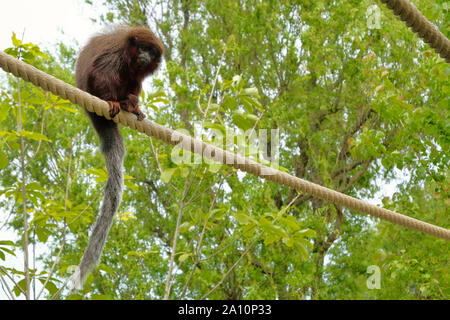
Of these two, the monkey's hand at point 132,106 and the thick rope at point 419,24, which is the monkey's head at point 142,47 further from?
the thick rope at point 419,24

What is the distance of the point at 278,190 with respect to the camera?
23.6 ft

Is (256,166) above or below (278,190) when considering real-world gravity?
below

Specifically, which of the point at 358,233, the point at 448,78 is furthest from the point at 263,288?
the point at 448,78

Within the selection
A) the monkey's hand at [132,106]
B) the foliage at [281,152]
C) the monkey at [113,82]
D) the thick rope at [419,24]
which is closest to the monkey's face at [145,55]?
the monkey at [113,82]

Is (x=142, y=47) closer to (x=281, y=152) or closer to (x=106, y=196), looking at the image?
(x=106, y=196)

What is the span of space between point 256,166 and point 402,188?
223 inches

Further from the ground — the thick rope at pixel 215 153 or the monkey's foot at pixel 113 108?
the monkey's foot at pixel 113 108

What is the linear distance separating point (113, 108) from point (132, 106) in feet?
0.45

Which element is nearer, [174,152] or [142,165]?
[174,152]

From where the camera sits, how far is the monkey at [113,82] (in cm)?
212

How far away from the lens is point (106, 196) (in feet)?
7.38

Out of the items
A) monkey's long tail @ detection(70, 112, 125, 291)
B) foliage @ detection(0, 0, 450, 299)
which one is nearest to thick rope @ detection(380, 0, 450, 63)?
monkey's long tail @ detection(70, 112, 125, 291)

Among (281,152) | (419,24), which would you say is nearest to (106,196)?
(419,24)

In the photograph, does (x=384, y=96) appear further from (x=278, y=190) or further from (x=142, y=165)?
(x=142, y=165)
